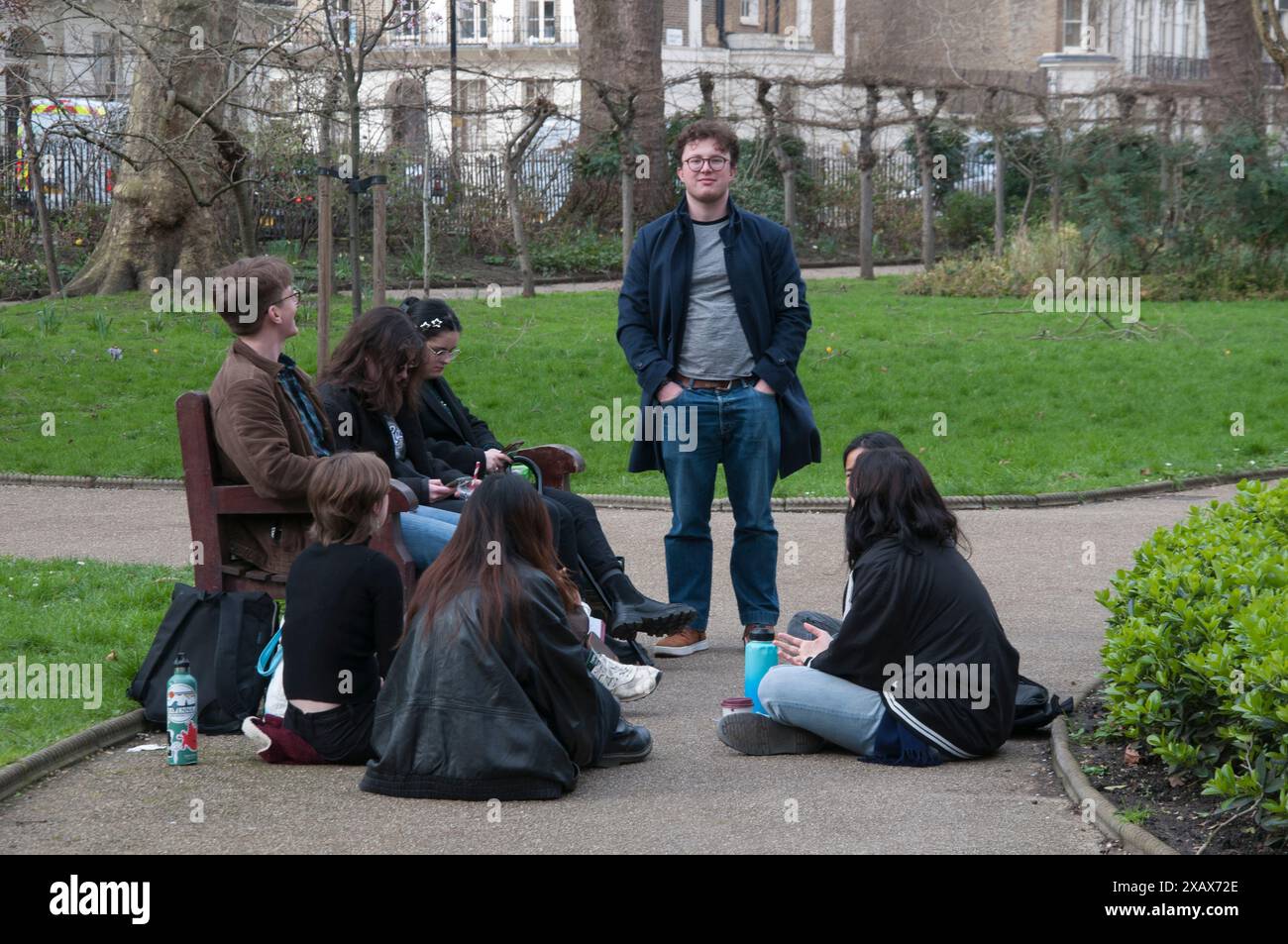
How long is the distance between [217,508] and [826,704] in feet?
7.83

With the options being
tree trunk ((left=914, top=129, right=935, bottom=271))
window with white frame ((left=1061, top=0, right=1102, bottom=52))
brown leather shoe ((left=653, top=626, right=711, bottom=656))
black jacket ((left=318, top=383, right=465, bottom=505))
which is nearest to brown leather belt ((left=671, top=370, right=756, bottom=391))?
brown leather shoe ((left=653, top=626, right=711, bottom=656))

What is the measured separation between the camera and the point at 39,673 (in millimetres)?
6148

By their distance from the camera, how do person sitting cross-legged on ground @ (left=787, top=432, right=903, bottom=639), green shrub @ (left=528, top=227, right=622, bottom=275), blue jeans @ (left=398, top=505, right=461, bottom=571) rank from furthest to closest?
green shrub @ (left=528, top=227, right=622, bottom=275), blue jeans @ (left=398, top=505, right=461, bottom=571), person sitting cross-legged on ground @ (left=787, top=432, right=903, bottom=639)

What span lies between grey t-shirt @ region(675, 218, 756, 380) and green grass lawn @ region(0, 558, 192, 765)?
266 cm

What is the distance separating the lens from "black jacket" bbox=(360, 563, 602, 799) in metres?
4.81

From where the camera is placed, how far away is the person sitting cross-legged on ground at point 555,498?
664 cm

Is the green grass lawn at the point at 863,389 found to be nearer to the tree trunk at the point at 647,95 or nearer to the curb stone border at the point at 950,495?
the curb stone border at the point at 950,495

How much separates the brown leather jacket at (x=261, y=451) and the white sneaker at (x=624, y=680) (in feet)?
4.07

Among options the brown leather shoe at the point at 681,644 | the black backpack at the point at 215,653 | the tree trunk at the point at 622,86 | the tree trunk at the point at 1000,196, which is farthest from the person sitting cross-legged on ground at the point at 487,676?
the tree trunk at the point at 1000,196

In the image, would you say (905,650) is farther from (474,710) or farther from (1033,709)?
(474,710)

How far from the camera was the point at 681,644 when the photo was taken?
7.18 metres

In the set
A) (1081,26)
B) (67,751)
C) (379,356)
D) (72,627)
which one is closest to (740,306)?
(379,356)

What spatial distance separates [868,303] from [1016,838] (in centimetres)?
1603

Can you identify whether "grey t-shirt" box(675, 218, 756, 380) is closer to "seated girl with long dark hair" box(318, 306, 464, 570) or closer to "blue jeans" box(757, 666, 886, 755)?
"seated girl with long dark hair" box(318, 306, 464, 570)
